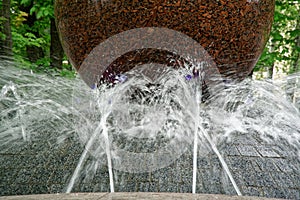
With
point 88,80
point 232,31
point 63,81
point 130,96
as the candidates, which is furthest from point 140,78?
point 63,81

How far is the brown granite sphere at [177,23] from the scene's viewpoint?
371 centimetres

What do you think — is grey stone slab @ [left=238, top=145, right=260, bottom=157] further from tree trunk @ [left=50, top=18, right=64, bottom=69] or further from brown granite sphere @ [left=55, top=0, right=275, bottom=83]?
tree trunk @ [left=50, top=18, right=64, bottom=69]

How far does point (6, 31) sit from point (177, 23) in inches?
153

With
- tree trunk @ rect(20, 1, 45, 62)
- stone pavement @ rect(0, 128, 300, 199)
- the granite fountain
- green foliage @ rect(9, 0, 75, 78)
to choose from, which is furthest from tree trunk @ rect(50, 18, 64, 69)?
stone pavement @ rect(0, 128, 300, 199)

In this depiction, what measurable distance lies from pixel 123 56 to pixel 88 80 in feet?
2.32

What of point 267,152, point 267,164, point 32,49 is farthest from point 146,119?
point 32,49

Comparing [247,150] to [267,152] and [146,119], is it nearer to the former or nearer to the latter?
[267,152]

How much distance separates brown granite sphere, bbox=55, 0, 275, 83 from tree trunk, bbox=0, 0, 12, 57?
2370mm

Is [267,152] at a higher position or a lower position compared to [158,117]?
lower

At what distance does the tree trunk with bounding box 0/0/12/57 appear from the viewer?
6133 mm

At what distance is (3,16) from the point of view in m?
6.13

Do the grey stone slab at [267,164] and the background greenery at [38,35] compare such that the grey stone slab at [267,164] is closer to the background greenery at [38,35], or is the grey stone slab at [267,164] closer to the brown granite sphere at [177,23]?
the brown granite sphere at [177,23]

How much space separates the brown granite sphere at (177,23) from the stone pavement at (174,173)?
1235 millimetres

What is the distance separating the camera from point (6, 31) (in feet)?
20.3
